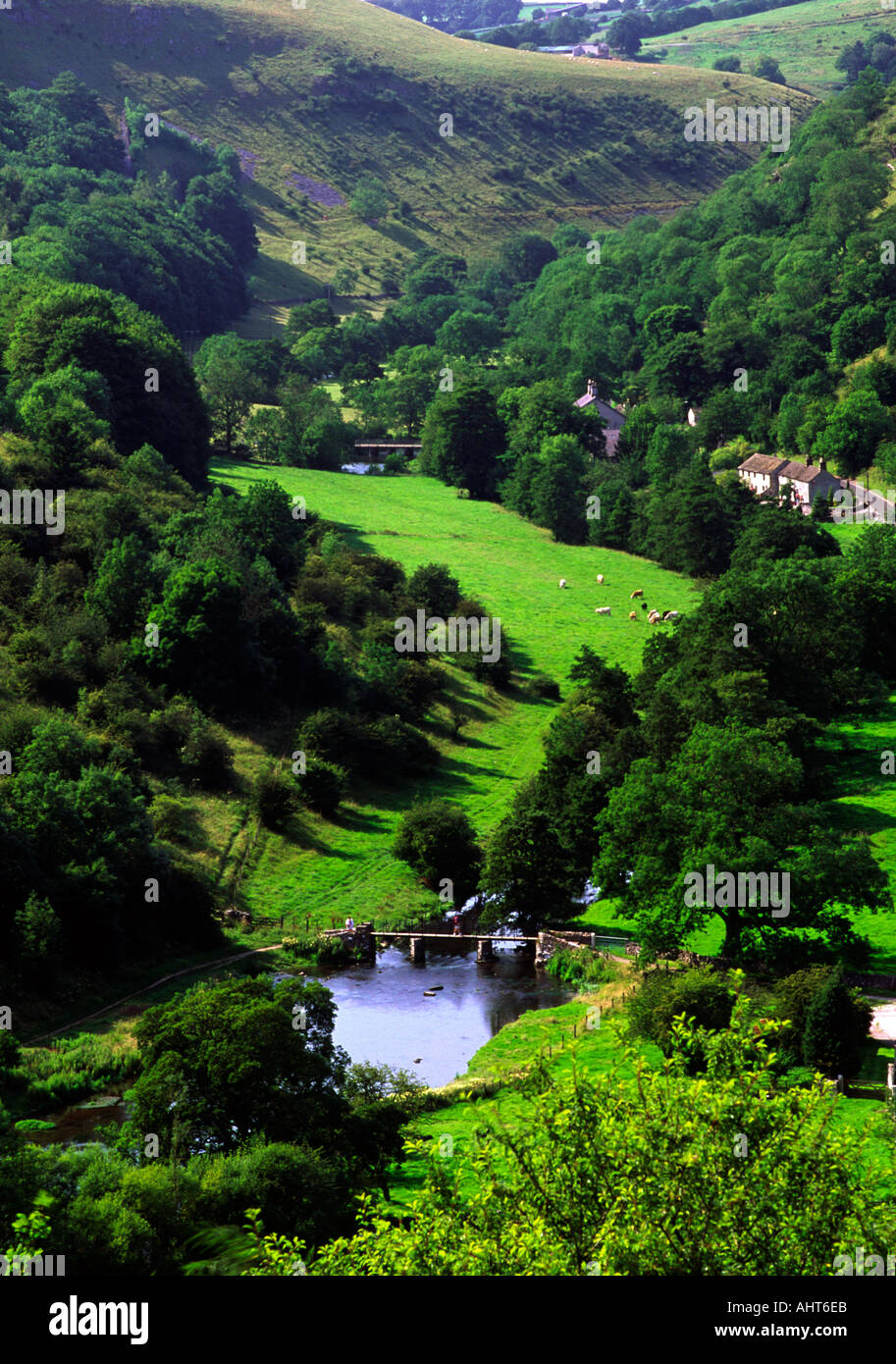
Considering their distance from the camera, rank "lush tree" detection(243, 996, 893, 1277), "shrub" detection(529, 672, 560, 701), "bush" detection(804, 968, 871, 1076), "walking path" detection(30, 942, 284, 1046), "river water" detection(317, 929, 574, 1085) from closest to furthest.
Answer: "lush tree" detection(243, 996, 893, 1277) → "bush" detection(804, 968, 871, 1076) → "walking path" detection(30, 942, 284, 1046) → "river water" detection(317, 929, 574, 1085) → "shrub" detection(529, 672, 560, 701)

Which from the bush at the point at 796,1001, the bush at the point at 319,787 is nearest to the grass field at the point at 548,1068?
the bush at the point at 796,1001

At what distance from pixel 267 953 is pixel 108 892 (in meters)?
6.35

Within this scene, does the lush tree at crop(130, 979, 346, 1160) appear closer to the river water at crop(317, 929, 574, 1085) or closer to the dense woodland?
the dense woodland

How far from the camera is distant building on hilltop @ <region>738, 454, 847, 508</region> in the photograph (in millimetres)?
127125

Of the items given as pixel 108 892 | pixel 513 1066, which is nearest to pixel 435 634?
pixel 108 892

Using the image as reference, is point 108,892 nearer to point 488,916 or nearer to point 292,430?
point 488,916

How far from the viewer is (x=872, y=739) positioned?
79.7 m

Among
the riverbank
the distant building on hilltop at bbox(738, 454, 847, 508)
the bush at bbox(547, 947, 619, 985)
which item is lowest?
the riverbank

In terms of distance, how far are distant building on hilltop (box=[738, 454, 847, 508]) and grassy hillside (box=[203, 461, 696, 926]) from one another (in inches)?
771

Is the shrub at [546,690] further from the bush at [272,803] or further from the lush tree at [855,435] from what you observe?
the lush tree at [855,435]

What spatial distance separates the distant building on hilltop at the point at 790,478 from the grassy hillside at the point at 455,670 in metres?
19.6

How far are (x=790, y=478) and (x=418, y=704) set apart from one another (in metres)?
59.2

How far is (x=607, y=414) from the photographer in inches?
6083

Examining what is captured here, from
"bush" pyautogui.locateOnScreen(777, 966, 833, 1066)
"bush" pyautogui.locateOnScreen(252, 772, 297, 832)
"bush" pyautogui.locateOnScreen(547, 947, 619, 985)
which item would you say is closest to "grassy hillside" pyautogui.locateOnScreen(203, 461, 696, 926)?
"bush" pyautogui.locateOnScreen(252, 772, 297, 832)
